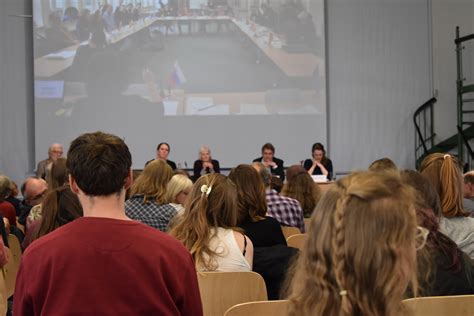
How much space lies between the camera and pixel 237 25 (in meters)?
10.3

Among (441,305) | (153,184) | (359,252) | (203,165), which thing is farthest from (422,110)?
(359,252)

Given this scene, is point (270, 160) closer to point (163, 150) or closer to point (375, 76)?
point (163, 150)

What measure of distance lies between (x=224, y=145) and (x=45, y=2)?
331cm

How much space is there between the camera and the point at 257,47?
10367 mm

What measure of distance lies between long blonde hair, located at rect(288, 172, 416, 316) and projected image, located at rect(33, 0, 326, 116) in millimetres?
9131

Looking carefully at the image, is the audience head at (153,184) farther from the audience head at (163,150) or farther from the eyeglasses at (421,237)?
the audience head at (163,150)

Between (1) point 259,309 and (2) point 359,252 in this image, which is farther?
(1) point 259,309

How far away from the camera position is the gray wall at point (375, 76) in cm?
1073

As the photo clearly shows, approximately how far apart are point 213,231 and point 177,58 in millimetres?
7627

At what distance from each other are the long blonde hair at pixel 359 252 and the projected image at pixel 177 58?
9131 mm

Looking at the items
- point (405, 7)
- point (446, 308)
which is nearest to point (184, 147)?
point (405, 7)

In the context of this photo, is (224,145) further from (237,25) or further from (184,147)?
(237,25)

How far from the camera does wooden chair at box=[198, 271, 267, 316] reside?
104 inches

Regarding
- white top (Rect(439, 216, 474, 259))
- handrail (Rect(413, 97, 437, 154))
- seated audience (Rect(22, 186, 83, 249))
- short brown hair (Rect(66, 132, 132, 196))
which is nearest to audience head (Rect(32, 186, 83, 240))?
seated audience (Rect(22, 186, 83, 249))
